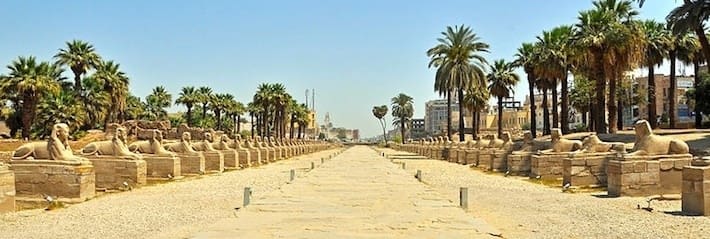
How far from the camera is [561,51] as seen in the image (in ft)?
150

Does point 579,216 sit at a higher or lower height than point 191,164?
lower

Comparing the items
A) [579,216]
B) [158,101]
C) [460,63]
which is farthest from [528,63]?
[158,101]

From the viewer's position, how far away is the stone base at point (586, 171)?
1844 cm

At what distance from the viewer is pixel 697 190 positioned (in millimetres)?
11492

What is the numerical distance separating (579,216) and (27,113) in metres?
45.8

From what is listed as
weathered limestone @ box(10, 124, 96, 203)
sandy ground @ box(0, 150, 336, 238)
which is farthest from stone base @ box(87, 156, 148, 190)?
weathered limestone @ box(10, 124, 96, 203)

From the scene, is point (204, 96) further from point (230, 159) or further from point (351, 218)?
point (351, 218)

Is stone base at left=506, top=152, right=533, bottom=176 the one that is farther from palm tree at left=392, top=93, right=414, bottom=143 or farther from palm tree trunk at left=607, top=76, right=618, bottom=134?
palm tree at left=392, top=93, right=414, bottom=143

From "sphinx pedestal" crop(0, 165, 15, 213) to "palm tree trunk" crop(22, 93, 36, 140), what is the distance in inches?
1539

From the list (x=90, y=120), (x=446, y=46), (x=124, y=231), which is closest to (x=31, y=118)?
(x=90, y=120)

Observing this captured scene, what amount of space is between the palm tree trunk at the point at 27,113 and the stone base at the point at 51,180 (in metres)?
36.3

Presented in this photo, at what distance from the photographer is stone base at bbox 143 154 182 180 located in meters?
23.4

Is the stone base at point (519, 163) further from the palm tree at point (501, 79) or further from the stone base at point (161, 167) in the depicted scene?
the palm tree at point (501, 79)

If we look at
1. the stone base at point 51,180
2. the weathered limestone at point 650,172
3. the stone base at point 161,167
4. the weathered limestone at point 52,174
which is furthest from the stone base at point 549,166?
the stone base at point 51,180
